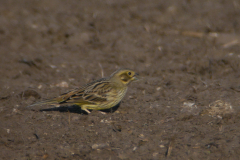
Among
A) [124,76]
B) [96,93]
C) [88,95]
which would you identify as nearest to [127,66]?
[124,76]

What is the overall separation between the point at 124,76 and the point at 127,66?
1.71 m

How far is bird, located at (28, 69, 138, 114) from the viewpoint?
256 inches

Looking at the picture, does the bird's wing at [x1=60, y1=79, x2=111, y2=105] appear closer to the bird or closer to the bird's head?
the bird

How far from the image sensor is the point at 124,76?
6.95 m

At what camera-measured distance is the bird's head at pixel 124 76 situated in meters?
6.90

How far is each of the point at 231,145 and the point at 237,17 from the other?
7.23m

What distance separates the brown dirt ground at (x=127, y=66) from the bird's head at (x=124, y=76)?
1.51 feet

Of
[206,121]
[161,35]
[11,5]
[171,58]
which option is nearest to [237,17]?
[161,35]

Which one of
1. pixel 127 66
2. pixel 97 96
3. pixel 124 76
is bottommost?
pixel 127 66

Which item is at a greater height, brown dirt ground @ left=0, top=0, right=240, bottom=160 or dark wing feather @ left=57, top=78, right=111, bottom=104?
dark wing feather @ left=57, top=78, right=111, bottom=104

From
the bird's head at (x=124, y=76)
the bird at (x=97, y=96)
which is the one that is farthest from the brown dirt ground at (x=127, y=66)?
the bird's head at (x=124, y=76)

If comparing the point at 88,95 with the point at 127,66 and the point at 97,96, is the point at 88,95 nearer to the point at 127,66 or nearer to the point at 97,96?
the point at 97,96

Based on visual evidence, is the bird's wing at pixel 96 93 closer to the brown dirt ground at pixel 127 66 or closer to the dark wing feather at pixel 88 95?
the dark wing feather at pixel 88 95

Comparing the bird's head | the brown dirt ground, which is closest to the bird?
the bird's head
